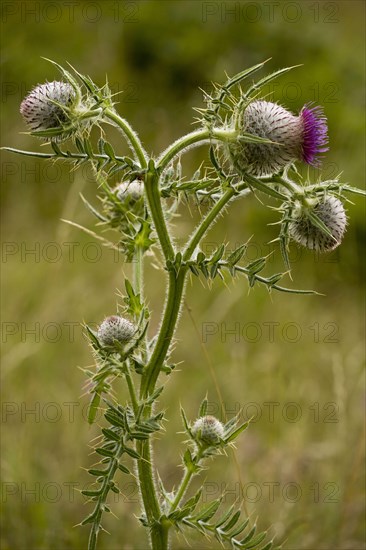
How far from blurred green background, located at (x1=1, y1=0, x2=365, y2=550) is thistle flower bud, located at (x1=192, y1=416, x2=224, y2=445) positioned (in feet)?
1.45

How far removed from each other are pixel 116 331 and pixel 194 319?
396 centimetres

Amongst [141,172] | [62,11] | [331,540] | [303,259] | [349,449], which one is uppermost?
[62,11]

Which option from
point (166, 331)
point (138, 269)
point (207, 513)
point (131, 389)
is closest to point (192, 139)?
point (138, 269)

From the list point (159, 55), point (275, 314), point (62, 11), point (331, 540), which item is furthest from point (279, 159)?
point (62, 11)

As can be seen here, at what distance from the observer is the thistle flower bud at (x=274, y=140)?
233 cm

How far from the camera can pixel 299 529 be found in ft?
11.8

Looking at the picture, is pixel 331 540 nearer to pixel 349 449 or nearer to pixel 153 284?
pixel 349 449

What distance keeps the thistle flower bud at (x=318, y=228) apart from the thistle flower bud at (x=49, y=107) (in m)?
0.79

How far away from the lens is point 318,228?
7.93 ft

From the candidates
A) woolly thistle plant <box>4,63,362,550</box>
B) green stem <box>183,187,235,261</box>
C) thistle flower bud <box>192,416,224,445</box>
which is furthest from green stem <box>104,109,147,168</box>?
thistle flower bud <box>192,416,224,445</box>

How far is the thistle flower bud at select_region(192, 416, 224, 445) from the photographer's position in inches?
99.0

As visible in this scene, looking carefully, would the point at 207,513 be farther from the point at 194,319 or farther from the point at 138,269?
the point at 194,319

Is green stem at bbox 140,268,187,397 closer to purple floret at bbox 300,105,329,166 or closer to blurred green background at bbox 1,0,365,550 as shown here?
blurred green background at bbox 1,0,365,550

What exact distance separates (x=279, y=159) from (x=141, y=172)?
1.44 feet
